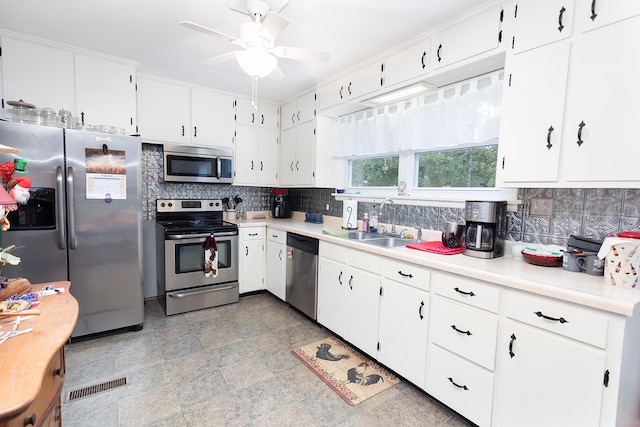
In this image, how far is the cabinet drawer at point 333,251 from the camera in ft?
8.22

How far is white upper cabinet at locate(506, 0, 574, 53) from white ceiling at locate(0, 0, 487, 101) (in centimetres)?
29

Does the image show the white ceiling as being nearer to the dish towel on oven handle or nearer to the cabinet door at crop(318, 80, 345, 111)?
the cabinet door at crop(318, 80, 345, 111)

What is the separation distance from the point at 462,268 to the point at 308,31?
197 cm

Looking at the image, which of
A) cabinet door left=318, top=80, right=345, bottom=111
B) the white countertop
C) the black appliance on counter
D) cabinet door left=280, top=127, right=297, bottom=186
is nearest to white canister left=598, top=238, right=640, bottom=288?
the white countertop

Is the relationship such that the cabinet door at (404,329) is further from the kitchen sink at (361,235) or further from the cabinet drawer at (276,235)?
the cabinet drawer at (276,235)

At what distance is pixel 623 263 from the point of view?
1332mm

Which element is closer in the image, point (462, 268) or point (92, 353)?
point (462, 268)

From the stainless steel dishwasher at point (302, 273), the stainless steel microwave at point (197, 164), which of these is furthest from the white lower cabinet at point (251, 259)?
the stainless steel microwave at point (197, 164)

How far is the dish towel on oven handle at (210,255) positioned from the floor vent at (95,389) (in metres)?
1.27

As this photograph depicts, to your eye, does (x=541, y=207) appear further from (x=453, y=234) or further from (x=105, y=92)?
(x=105, y=92)

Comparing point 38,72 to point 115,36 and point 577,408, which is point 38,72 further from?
point 577,408

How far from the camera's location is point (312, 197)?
4016 mm

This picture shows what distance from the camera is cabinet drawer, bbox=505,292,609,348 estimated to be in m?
1.22

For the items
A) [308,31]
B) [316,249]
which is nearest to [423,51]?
[308,31]
